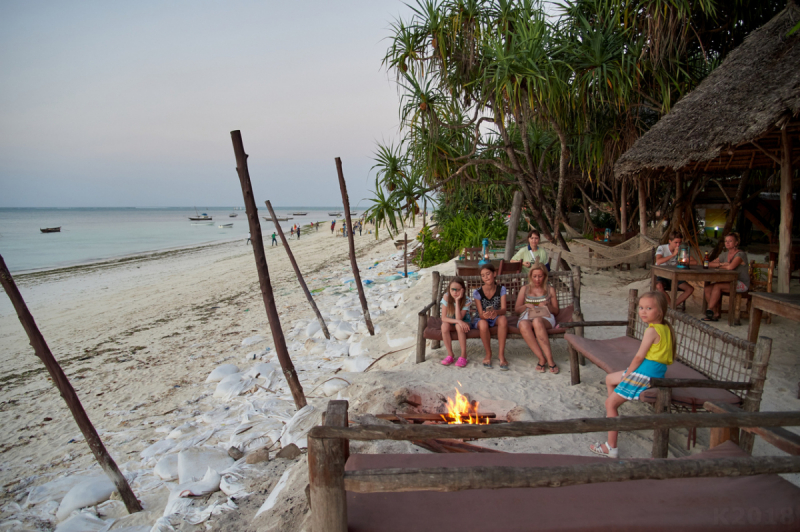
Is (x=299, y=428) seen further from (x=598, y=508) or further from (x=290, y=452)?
(x=598, y=508)

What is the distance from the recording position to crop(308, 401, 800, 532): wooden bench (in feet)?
4.32

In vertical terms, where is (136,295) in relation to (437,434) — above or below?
below

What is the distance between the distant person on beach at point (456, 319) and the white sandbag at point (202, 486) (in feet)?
6.78

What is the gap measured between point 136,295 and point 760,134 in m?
13.3

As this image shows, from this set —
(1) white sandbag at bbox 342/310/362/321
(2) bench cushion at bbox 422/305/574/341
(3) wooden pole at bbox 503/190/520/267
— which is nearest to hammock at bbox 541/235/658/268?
(3) wooden pole at bbox 503/190/520/267

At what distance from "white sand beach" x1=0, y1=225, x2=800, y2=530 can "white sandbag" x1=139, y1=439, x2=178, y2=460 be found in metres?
0.02

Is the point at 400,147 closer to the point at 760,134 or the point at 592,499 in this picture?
the point at 760,134

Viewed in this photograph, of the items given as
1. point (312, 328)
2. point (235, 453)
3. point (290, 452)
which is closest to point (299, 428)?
point (290, 452)

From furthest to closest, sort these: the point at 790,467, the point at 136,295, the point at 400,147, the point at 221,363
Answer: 1. the point at 136,295
2. the point at 400,147
3. the point at 221,363
4. the point at 790,467

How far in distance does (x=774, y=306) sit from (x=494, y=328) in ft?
7.07

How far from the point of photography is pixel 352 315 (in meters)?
7.02

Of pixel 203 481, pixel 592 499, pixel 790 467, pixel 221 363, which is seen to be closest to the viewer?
pixel 790 467

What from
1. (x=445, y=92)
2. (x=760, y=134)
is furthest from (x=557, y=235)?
(x=760, y=134)

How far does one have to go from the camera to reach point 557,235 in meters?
7.79
